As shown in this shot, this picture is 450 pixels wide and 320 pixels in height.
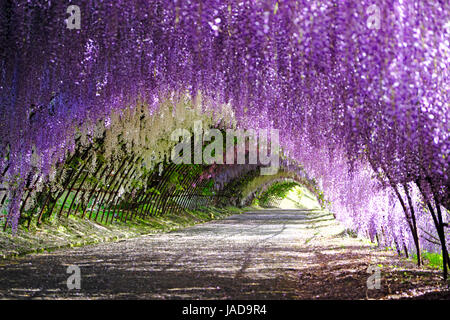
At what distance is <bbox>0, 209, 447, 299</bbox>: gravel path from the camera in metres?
5.13

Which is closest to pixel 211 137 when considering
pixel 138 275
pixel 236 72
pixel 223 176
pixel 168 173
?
pixel 168 173

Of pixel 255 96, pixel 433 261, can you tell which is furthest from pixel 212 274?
pixel 433 261

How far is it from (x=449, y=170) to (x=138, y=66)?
3.21 metres

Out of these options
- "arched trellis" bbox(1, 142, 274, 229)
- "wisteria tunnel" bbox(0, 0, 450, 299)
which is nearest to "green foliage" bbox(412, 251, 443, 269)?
"wisteria tunnel" bbox(0, 0, 450, 299)

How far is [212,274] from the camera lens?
657cm

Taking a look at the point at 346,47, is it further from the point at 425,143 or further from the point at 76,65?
the point at 76,65

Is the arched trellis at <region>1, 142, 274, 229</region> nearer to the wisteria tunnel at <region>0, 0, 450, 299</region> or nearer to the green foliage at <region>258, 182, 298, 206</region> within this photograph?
the wisteria tunnel at <region>0, 0, 450, 299</region>

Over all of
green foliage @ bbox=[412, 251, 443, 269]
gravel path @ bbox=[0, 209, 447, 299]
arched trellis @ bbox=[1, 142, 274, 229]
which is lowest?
green foliage @ bbox=[412, 251, 443, 269]

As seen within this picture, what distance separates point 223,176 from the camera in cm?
2912

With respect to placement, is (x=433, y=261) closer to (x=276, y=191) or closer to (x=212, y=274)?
(x=212, y=274)

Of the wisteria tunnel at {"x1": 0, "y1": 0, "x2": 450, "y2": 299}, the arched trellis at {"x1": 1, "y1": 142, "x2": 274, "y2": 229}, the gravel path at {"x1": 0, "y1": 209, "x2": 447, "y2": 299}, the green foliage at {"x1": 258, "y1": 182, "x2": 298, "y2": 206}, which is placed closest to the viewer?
the wisteria tunnel at {"x1": 0, "y1": 0, "x2": 450, "y2": 299}

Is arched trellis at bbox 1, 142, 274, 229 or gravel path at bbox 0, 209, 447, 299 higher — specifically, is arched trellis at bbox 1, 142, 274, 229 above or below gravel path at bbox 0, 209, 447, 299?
above

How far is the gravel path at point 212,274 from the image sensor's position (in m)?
5.13

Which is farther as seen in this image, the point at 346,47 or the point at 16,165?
the point at 16,165
